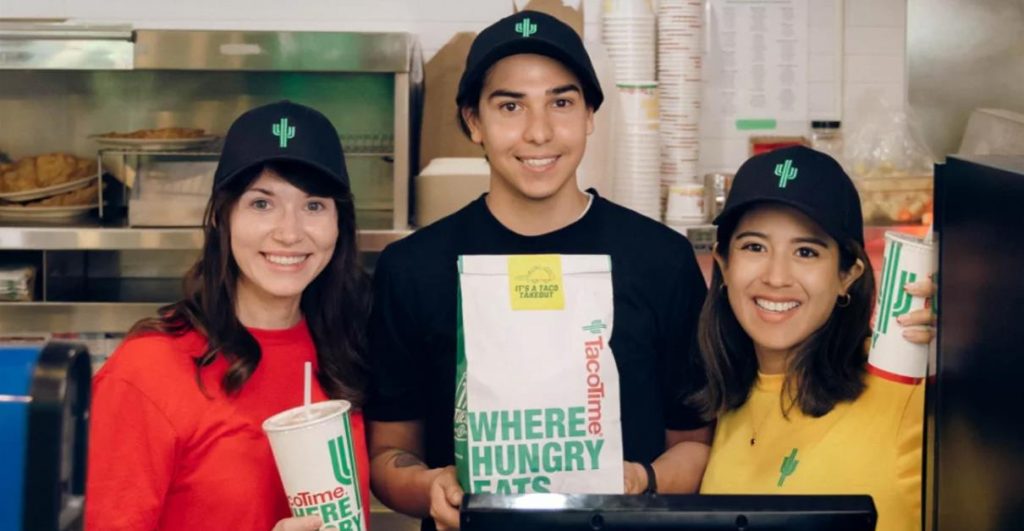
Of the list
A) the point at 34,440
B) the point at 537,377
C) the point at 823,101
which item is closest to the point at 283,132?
the point at 537,377

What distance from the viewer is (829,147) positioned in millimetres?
3613

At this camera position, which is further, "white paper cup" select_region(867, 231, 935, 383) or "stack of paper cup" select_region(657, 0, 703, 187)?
"stack of paper cup" select_region(657, 0, 703, 187)

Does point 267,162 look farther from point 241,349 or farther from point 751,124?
point 751,124

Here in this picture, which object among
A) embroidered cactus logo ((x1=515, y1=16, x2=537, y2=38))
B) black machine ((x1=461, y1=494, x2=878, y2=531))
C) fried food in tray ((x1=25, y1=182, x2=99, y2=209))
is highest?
embroidered cactus logo ((x1=515, y1=16, x2=537, y2=38))

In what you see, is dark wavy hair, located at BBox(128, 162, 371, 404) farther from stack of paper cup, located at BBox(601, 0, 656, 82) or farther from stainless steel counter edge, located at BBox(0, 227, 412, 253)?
stack of paper cup, located at BBox(601, 0, 656, 82)

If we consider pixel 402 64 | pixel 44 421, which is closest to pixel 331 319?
pixel 44 421

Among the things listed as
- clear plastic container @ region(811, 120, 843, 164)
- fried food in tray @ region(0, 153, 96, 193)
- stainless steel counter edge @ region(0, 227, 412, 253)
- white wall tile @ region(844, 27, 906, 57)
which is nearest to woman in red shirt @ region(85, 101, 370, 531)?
stainless steel counter edge @ region(0, 227, 412, 253)

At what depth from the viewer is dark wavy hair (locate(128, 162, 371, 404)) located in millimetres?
1657

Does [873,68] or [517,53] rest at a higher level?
[873,68]

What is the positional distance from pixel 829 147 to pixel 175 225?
196 centimetres

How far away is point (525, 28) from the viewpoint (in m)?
1.84

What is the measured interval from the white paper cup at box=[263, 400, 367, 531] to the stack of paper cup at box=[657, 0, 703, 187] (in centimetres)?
232

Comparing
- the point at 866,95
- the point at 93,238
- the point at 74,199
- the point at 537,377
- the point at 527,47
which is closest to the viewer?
the point at 537,377

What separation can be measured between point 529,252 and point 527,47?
1.06ft
